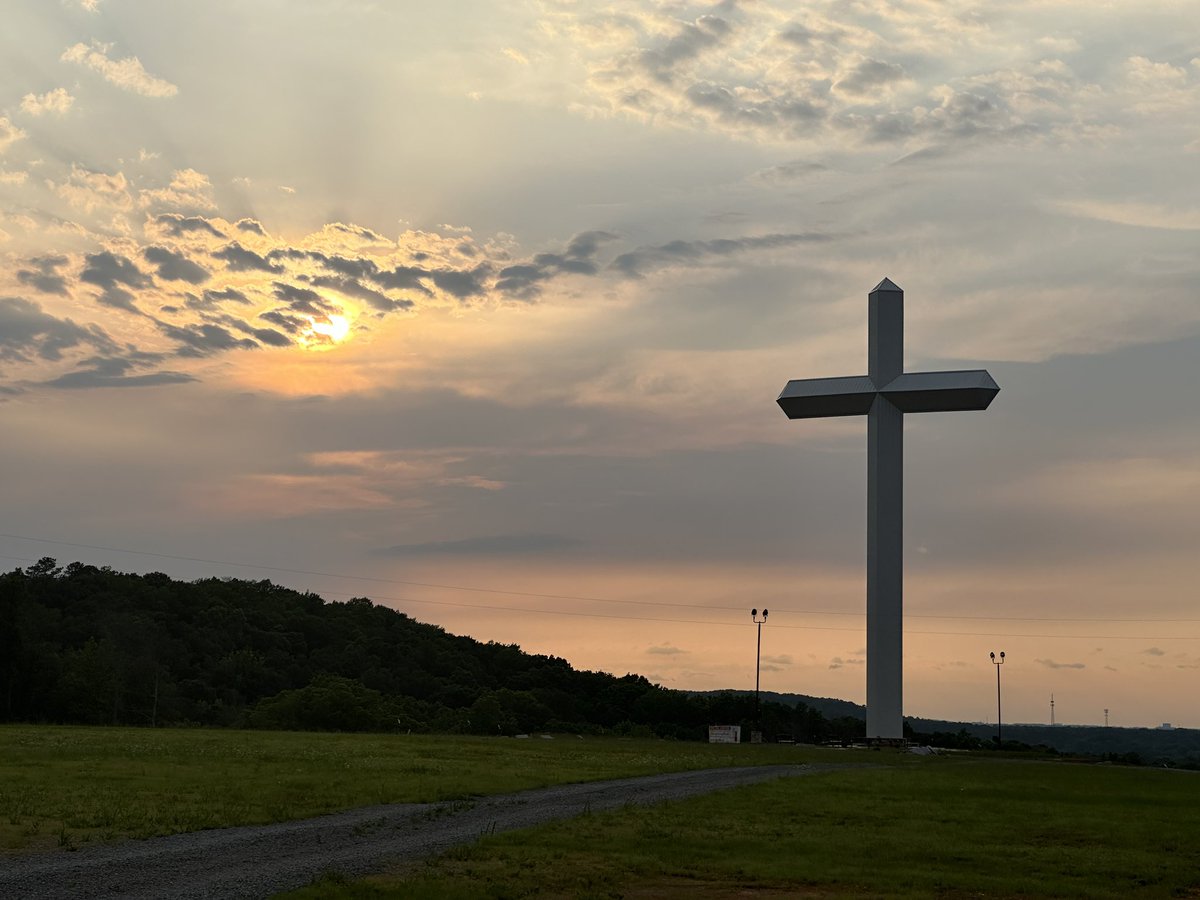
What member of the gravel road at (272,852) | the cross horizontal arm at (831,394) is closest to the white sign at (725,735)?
the cross horizontal arm at (831,394)

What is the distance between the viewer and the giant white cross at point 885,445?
60.9m

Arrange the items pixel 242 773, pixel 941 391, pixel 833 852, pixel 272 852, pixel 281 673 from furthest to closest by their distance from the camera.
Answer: pixel 281 673 < pixel 941 391 < pixel 242 773 < pixel 833 852 < pixel 272 852

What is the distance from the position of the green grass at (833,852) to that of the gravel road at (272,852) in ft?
3.41

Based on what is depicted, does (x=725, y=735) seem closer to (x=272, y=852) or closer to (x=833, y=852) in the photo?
(x=833, y=852)

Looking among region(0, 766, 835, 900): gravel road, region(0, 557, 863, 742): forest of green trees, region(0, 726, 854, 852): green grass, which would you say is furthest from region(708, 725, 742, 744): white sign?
region(0, 766, 835, 900): gravel road

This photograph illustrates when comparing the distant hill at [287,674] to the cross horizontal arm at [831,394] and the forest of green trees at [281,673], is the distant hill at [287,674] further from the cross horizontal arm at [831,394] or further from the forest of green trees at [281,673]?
the cross horizontal arm at [831,394]

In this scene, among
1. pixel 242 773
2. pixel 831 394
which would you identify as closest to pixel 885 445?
pixel 831 394

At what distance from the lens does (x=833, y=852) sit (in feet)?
82.2

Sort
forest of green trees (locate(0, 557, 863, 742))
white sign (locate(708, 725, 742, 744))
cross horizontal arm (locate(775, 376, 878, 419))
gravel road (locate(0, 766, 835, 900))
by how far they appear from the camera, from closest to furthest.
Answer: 1. gravel road (locate(0, 766, 835, 900))
2. cross horizontal arm (locate(775, 376, 878, 419))
3. white sign (locate(708, 725, 742, 744))
4. forest of green trees (locate(0, 557, 863, 742))

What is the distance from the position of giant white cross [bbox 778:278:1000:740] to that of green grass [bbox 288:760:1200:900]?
22.6 metres

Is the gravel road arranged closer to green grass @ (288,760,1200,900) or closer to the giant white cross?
green grass @ (288,760,1200,900)

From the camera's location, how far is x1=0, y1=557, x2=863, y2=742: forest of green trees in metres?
94.0

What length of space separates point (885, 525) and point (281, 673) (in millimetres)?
74535

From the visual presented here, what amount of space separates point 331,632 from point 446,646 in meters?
12.3
